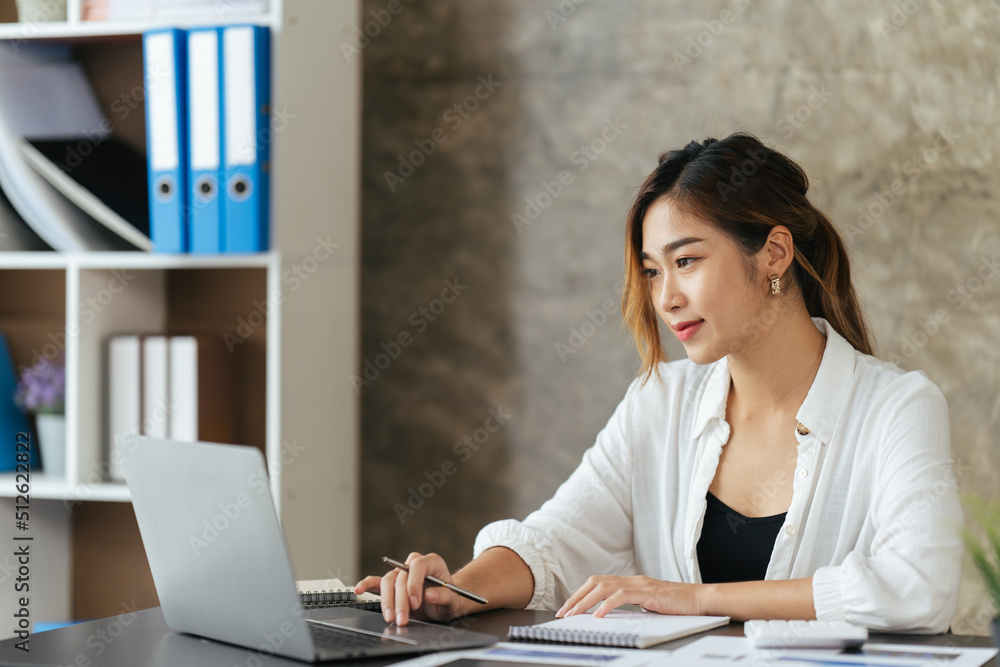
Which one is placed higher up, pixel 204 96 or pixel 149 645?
pixel 204 96

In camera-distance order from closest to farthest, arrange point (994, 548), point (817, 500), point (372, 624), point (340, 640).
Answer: point (994, 548), point (340, 640), point (372, 624), point (817, 500)

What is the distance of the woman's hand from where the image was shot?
1.24 meters

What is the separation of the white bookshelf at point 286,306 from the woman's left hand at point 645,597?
3.05 feet

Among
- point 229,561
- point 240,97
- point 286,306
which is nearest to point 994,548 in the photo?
point 229,561

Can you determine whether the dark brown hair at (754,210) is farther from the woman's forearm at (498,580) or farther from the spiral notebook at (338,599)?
the spiral notebook at (338,599)

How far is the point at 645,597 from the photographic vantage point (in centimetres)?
127

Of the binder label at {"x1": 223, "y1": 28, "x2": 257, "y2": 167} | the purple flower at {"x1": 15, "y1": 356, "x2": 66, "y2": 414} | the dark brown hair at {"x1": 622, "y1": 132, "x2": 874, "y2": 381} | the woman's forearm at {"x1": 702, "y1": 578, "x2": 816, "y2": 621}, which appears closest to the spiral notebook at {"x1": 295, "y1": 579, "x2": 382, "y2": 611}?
the woman's forearm at {"x1": 702, "y1": 578, "x2": 816, "y2": 621}

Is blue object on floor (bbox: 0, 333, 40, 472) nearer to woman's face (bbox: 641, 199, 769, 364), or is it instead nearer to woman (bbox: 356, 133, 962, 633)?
woman (bbox: 356, 133, 962, 633)

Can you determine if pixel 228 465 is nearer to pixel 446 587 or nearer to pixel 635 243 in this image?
pixel 446 587

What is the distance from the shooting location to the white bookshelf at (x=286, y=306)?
2.03m

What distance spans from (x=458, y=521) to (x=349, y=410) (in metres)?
0.38

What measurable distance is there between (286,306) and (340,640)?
1.08 metres

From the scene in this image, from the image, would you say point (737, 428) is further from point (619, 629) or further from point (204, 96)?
point (204, 96)

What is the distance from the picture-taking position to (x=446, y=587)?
50.3 inches
